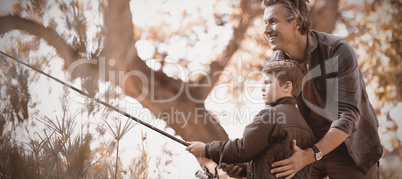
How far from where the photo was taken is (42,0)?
2.00 meters

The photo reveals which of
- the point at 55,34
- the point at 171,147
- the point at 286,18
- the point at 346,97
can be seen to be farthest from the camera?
the point at 171,147

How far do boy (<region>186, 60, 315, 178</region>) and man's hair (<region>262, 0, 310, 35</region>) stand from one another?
327mm

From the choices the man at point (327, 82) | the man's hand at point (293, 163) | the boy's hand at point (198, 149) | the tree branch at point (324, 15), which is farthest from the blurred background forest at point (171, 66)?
the man's hand at point (293, 163)

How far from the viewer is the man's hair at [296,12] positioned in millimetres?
1334

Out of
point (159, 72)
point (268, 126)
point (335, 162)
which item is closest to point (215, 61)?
point (159, 72)

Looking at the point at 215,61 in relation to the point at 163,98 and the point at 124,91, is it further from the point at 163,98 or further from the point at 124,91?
the point at 124,91

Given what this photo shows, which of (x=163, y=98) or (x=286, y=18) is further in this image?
(x=163, y=98)

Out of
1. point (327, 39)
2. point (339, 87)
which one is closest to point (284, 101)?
point (339, 87)

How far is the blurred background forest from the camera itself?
1865mm

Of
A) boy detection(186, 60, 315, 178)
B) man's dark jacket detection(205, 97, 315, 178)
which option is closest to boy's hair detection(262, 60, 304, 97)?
boy detection(186, 60, 315, 178)

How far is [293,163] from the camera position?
1010mm

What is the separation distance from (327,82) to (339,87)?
78 mm

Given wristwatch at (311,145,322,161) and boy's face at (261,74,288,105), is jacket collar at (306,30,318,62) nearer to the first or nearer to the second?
boy's face at (261,74,288,105)

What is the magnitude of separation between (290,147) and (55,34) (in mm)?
1527
